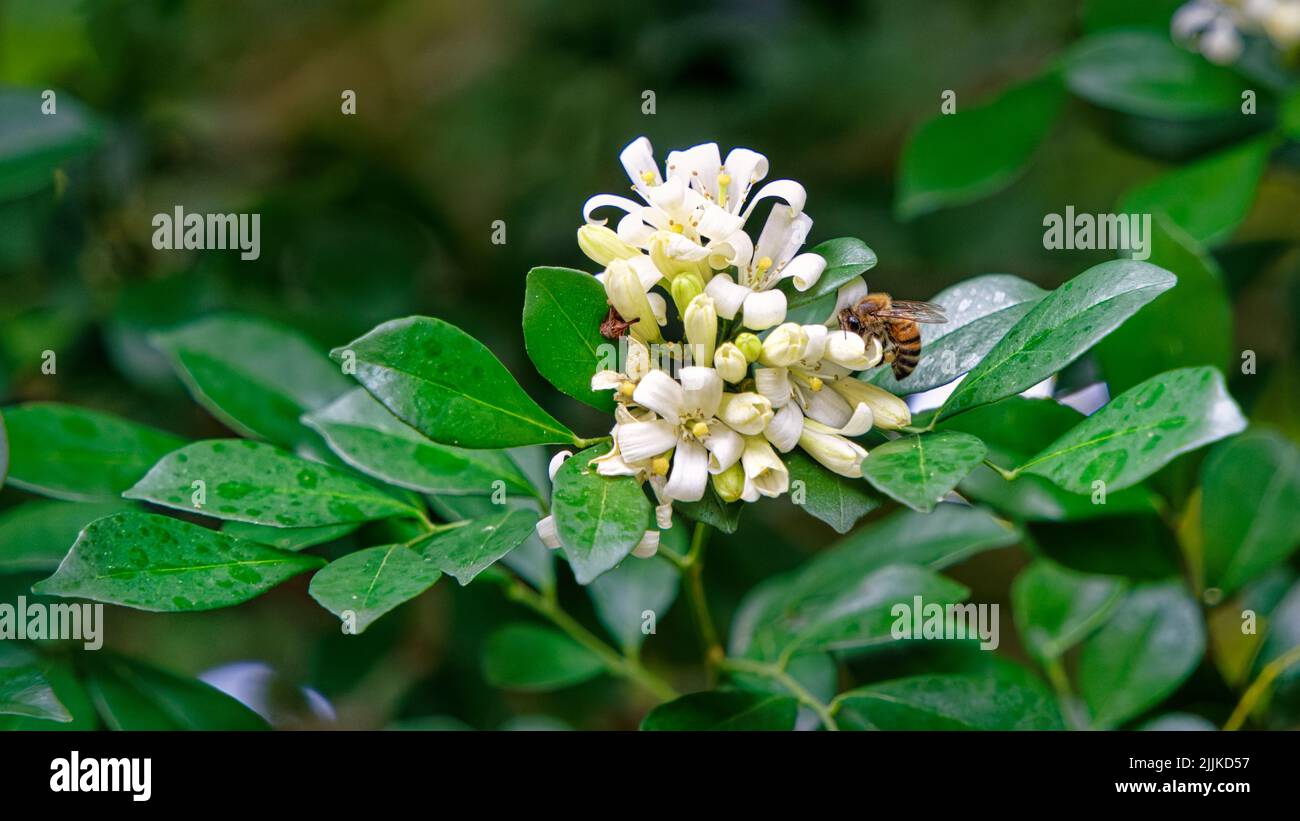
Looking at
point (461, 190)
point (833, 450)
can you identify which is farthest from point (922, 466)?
point (461, 190)

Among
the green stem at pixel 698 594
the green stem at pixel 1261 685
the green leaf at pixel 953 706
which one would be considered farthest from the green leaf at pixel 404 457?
the green stem at pixel 1261 685

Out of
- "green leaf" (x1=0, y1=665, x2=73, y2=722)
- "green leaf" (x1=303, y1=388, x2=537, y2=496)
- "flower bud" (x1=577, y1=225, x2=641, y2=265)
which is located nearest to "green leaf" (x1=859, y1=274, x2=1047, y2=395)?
"flower bud" (x1=577, y1=225, x2=641, y2=265)

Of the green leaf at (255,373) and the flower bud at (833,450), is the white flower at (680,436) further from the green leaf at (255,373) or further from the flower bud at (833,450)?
the green leaf at (255,373)

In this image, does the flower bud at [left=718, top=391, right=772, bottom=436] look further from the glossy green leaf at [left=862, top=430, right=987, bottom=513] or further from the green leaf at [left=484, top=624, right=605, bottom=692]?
the green leaf at [left=484, top=624, right=605, bottom=692]

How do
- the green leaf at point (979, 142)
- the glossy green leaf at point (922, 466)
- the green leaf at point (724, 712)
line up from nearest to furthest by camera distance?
the glossy green leaf at point (922, 466) → the green leaf at point (724, 712) → the green leaf at point (979, 142)

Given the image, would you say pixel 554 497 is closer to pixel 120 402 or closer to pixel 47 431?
pixel 47 431
